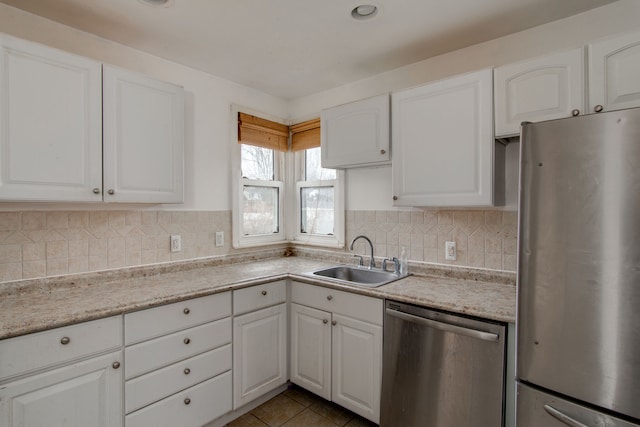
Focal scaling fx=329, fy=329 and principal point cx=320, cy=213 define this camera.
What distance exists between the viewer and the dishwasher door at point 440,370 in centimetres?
150

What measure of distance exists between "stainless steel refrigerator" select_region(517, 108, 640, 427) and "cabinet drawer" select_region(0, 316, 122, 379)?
5.92 ft

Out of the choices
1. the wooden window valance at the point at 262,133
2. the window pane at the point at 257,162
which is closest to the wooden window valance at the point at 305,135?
the wooden window valance at the point at 262,133

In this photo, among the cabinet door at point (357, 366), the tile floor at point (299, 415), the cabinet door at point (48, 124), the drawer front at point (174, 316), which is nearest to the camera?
the cabinet door at point (48, 124)

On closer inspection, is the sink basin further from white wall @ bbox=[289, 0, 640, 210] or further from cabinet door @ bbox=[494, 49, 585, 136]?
cabinet door @ bbox=[494, 49, 585, 136]

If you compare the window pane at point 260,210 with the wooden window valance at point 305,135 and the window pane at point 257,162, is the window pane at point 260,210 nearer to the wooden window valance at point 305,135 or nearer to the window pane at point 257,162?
the window pane at point 257,162

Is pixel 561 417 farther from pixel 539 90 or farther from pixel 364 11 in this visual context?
pixel 364 11

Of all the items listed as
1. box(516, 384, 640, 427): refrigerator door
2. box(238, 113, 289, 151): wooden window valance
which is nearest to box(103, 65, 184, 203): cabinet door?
box(238, 113, 289, 151): wooden window valance

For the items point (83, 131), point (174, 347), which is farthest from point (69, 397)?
point (83, 131)

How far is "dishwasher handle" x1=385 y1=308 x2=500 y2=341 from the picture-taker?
150 cm

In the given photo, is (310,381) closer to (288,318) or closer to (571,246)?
(288,318)

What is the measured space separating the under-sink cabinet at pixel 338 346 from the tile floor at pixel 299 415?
12 centimetres

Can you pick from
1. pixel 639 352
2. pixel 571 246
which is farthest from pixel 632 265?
pixel 639 352

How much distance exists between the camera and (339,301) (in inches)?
81.9

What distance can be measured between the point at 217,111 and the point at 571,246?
2441mm
